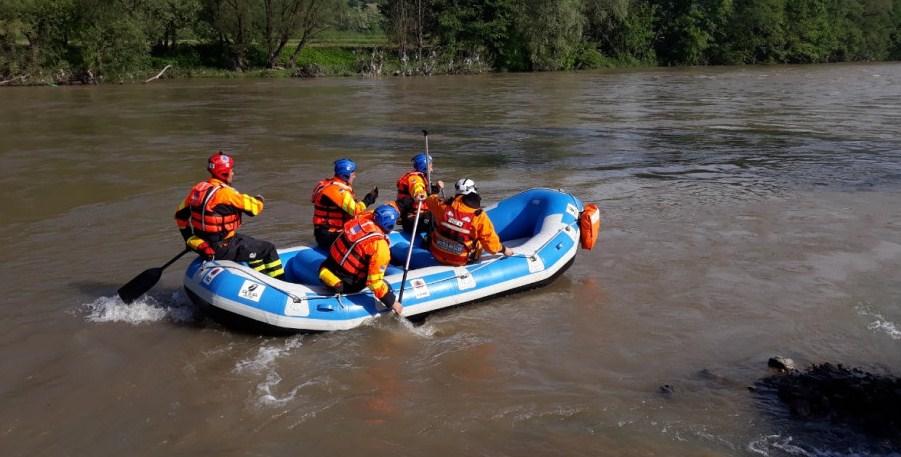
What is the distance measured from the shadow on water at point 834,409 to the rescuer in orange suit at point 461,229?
234 cm

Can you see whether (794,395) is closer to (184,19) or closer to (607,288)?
(607,288)

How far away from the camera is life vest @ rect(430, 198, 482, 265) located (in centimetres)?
630

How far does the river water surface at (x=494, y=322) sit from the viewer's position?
444 centimetres

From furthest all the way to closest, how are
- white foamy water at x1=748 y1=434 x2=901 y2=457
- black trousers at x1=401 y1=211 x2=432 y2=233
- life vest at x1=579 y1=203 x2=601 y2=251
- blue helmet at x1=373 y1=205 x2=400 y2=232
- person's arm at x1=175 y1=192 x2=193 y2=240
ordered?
black trousers at x1=401 y1=211 x2=432 y2=233
life vest at x1=579 y1=203 x2=601 y2=251
person's arm at x1=175 y1=192 x2=193 y2=240
blue helmet at x1=373 y1=205 x2=400 y2=232
white foamy water at x1=748 y1=434 x2=901 y2=457

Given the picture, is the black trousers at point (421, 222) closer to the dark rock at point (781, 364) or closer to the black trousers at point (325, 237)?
the black trousers at point (325, 237)

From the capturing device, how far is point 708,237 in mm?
8375

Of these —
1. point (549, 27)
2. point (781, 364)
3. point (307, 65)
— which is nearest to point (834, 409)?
point (781, 364)

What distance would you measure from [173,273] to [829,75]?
1409 inches

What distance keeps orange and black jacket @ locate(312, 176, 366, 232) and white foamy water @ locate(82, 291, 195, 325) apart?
122cm

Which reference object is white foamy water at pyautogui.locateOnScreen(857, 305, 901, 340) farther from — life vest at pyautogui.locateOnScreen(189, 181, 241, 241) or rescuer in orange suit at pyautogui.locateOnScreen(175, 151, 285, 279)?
life vest at pyautogui.locateOnScreen(189, 181, 241, 241)

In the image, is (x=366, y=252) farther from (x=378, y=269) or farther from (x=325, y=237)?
(x=325, y=237)

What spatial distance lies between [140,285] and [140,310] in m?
0.23

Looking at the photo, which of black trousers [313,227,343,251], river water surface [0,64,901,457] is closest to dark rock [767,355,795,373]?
river water surface [0,64,901,457]

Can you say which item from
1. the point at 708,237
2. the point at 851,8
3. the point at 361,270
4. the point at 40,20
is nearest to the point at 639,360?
the point at 361,270
